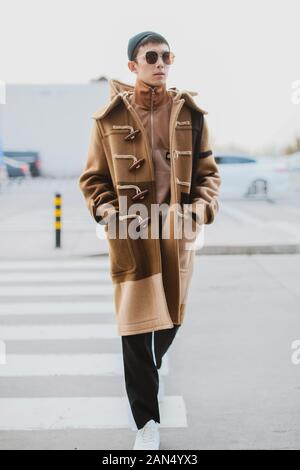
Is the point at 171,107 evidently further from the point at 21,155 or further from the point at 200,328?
the point at 21,155

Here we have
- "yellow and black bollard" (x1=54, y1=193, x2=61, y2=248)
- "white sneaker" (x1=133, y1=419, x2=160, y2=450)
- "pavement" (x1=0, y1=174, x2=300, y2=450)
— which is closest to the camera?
"white sneaker" (x1=133, y1=419, x2=160, y2=450)

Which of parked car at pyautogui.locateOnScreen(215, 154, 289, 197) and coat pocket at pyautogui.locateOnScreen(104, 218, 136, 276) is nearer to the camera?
coat pocket at pyautogui.locateOnScreen(104, 218, 136, 276)

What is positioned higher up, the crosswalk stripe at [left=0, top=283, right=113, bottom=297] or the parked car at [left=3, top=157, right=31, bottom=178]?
the parked car at [left=3, top=157, right=31, bottom=178]

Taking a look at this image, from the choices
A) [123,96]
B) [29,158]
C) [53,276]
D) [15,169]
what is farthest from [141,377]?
[29,158]

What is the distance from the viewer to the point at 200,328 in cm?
636

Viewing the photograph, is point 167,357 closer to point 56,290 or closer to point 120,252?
point 120,252

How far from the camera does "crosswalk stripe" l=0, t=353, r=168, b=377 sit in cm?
511

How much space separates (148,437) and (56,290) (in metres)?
4.89

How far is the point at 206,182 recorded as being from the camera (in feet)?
12.0

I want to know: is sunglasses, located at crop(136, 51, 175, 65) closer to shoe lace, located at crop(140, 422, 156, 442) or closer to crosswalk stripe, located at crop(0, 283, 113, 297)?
shoe lace, located at crop(140, 422, 156, 442)

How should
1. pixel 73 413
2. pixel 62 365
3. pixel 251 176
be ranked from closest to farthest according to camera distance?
pixel 73 413 < pixel 62 365 < pixel 251 176

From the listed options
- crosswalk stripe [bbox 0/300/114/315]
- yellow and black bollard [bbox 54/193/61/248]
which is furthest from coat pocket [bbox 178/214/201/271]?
yellow and black bollard [bbox 54/193/61/248]

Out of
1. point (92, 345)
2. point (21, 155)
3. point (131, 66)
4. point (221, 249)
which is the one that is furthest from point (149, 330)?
point (21, 155)

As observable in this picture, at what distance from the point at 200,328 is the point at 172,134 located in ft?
10.5
